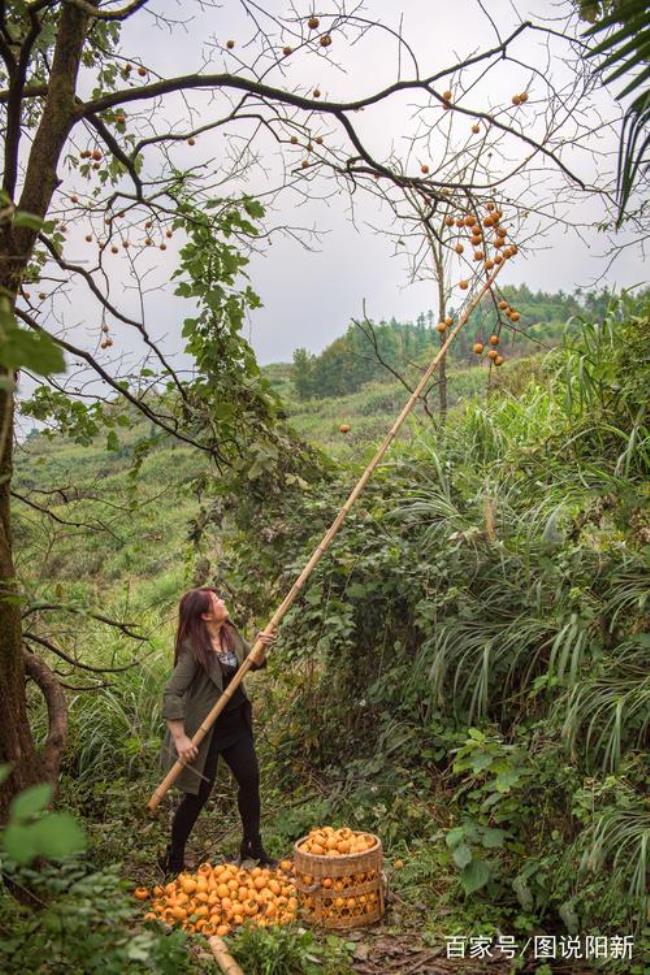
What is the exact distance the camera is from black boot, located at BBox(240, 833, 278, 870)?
4.12 meters

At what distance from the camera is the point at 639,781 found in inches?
131

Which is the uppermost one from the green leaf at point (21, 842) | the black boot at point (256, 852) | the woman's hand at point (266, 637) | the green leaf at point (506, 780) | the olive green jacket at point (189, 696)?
the green leaf at point (21, 842)

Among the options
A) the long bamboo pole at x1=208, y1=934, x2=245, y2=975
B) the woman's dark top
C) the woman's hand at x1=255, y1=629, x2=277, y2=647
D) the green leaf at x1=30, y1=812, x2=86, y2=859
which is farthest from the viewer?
the woman's dark top

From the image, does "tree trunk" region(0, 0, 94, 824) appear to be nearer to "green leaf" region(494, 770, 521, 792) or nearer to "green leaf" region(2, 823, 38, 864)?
"green leaf" region(494, 770, 521, 792)

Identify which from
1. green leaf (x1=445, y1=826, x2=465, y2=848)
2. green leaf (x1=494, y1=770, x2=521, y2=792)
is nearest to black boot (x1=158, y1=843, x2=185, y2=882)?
green leaf (x1=445, y1=826, x2=465, y2=848)

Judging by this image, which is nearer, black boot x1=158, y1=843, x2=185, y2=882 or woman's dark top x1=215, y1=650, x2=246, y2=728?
black boot x1=158, y1=843, x2=185, y2=882

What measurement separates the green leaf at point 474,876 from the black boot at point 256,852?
3.36 feet

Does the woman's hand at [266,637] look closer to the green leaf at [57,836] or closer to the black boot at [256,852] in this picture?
the black boot at [256,852]

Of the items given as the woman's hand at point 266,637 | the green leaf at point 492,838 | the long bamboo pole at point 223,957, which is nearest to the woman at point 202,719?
the woman's hand at point 266,637

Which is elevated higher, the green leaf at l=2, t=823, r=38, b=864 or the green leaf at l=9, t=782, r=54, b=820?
the green leaf at l=9, t=782, r=54, b=820

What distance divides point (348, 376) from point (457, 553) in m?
19.8

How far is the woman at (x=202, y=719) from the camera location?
13.4 ft

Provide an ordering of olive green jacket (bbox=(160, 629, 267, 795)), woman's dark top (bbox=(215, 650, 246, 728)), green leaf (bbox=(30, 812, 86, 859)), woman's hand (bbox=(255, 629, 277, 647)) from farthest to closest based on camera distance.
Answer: woman's dark top (bbox=(215, 650, 246, 728)), olive green jacket (bbox=(160, 629, 267, 795)), woman's hand (bbox=(255, 629, 277, 647)), green leaf (bbox=(30, 812, 86, 859))

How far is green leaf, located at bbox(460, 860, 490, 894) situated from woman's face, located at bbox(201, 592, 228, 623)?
1.47 m
